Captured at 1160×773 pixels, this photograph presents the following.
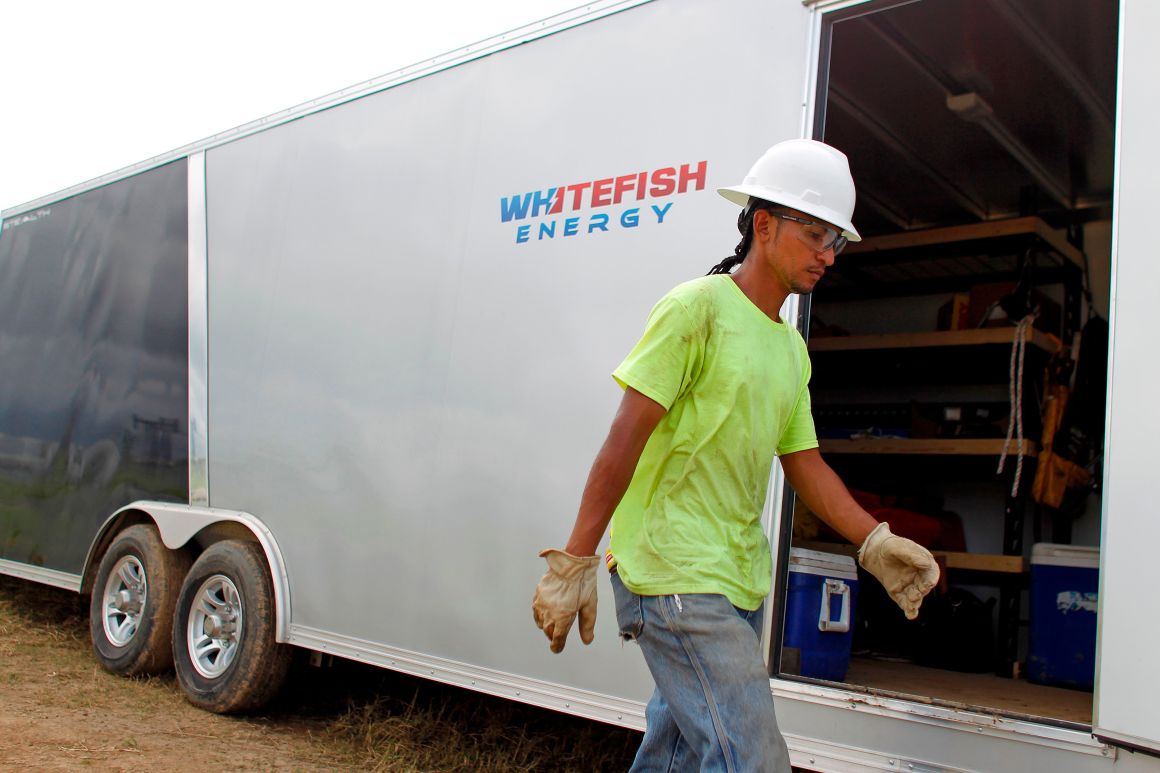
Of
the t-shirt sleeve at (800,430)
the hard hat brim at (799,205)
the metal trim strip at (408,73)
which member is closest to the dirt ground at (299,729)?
the t-shirt sleeve at (800,430)

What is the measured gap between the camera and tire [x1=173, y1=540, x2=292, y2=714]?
4668 mm

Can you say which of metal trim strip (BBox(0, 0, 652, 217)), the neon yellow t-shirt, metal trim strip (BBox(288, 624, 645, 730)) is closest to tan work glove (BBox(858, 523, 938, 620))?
the neon yellow t-shirt

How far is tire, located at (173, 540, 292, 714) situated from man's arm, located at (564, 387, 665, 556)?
2.86 metres

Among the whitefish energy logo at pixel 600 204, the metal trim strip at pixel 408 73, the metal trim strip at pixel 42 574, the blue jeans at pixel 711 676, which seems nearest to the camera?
the blue jeans at pixel 711 676

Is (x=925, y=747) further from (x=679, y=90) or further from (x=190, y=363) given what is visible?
(x=190, y=363)

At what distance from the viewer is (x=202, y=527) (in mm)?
5117

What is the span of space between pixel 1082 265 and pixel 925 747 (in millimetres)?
3592

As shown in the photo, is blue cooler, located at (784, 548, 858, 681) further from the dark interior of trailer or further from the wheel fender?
the wheel fender

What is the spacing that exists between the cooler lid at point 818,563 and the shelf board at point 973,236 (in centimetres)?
211

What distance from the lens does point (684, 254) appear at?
3.43 m

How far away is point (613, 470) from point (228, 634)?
3.32 metres

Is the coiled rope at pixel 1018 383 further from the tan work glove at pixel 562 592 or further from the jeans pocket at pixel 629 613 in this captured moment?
the tan work glove at pixel 562 592

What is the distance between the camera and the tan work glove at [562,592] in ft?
7.09

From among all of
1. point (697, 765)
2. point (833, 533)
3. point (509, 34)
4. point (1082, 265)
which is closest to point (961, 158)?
point (1082, 265)
